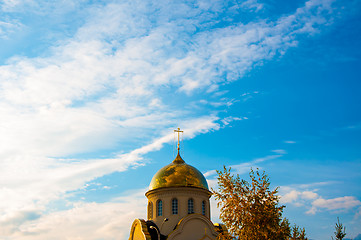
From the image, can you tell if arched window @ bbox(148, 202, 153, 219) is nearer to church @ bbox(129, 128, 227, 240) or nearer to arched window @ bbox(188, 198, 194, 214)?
church @ bbox(129, 128, 227, 240)

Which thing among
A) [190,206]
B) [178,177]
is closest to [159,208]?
[190,206]

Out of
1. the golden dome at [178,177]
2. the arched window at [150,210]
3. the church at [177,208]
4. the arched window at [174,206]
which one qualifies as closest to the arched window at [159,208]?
the church at [177,208]

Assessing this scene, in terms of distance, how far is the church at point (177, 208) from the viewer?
78.0 feet

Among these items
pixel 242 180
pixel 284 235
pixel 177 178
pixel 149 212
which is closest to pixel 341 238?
pixel 284 235

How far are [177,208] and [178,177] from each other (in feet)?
6.81

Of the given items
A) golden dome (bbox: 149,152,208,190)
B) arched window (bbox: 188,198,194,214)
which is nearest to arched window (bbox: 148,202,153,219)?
golden dome (bbox: 149,152,208,190)

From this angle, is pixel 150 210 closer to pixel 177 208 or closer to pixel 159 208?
pixel 159 208

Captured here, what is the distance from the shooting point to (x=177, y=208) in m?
25.3

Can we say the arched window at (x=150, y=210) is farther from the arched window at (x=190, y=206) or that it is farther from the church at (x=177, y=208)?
the arched window at (x=190, y=206)

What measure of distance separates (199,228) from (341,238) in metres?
8.33

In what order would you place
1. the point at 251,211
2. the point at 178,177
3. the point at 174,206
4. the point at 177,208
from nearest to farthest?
the point at 251,211 → the point at 177,208 → the point at 174,206 → the point at 178,177

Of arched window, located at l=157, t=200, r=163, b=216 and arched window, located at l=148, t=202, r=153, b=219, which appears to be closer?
arched window, located at l=157, t=200, r=163, b=216

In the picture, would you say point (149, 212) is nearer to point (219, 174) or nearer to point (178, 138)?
point (178, 138)

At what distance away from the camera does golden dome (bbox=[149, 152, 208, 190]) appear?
2572cm
